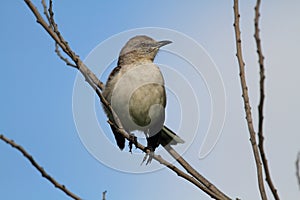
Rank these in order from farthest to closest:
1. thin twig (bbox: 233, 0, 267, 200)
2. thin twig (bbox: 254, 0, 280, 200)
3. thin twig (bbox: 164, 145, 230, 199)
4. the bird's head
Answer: the bird's head
thin twig (bbox: 164, 145, 230, 199)
thin twig (bbox: 233, 0, 267, 200)
thin twig (bbox: 254, 0, 280, 200)

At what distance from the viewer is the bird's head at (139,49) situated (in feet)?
23.1

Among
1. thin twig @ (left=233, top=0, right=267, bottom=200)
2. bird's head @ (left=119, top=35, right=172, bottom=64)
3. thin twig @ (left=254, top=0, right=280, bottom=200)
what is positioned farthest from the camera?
bird's head @ (left=119, top=35, right=172, bottom=64)

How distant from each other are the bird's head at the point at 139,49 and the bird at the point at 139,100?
0.09 m

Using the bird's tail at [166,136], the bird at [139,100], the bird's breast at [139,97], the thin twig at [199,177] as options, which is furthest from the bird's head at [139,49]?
the thin twig at [199,177]

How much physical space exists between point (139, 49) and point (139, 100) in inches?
40.6

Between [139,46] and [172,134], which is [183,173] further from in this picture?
[139,46]

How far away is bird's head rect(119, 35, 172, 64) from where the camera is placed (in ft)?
23.1

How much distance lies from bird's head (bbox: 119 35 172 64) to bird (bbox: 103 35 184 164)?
9cm

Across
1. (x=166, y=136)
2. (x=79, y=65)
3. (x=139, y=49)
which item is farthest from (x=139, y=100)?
(x=79, y=65)

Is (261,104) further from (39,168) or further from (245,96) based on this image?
(39,168)

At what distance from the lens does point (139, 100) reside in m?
6.39

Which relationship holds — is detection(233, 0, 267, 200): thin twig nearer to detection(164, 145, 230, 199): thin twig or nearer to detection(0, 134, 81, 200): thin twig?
detection(164, 145, 230, 199): thin twig

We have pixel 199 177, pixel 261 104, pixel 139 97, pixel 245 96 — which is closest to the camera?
pixel 261 104

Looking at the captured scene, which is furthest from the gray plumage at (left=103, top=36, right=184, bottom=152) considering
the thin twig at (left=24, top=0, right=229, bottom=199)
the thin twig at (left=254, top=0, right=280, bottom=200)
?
the thin twig at (left=254, top=0, right=280, bottom=200)
